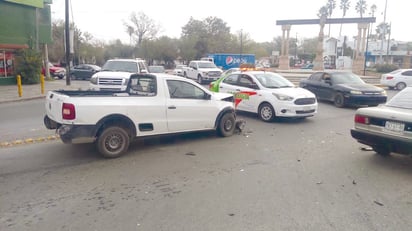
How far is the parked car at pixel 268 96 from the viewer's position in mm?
9648

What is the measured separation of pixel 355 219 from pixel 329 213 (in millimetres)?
287

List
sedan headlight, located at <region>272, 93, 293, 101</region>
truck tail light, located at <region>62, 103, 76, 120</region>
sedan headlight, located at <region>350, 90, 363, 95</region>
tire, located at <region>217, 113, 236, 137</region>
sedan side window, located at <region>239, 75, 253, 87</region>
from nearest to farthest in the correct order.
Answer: truck tail light, located at <region>62, 103, 76, 120</region>, tire, located at <region>217, 113, 236, 137</region>, sedan headlight, located at <region>272, 93, 293, 101</region>, sedan side window, located at <region>239, 75, 253, 87</region>, sedan headlight, located at <region>350, 90, 363, 95</region>

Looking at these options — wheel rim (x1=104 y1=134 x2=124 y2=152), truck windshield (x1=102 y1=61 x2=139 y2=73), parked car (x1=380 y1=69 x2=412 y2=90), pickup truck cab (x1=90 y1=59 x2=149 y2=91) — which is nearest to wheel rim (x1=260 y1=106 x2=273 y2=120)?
wheel rim (x1=104 y1=134 x2=124 y2=152)

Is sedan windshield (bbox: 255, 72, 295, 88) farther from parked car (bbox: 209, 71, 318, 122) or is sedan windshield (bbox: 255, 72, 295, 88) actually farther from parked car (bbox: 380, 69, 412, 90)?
parked car (bbox: 380, 69, 412, 90)

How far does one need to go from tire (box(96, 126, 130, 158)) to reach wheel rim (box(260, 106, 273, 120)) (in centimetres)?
520

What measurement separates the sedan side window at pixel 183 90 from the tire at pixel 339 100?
26.2 feet

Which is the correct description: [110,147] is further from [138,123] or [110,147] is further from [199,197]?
[199,197]

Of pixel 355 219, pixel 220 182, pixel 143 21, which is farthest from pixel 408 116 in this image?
pixel 143 21

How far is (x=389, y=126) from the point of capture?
17.6ft

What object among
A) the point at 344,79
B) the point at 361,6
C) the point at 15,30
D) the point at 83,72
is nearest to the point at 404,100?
the point at 344,79

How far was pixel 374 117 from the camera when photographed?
562cm

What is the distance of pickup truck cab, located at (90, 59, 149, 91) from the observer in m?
13.2

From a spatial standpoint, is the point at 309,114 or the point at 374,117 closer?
the point at 374,117

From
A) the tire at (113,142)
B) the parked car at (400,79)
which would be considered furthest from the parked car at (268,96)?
the parked car at (400,79)
